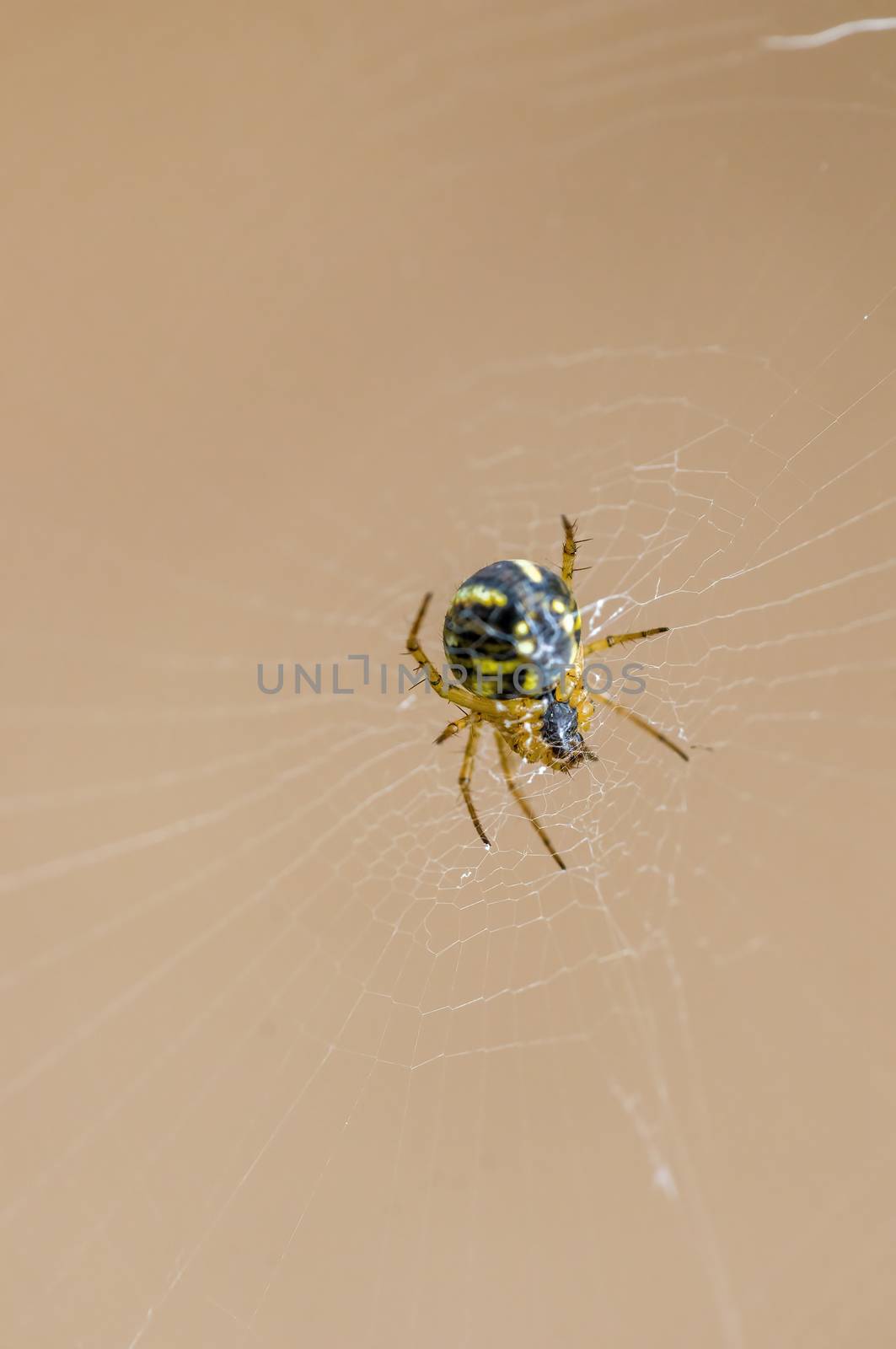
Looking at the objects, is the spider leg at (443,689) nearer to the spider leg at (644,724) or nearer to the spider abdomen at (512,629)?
the spider abdomen at (512,629)

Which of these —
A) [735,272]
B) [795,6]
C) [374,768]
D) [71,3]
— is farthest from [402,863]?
[71,3]

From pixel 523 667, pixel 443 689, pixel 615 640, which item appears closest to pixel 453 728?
pixel 443 689

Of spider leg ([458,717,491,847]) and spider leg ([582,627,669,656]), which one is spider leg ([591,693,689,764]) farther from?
spider leg ([458,717,491,847])

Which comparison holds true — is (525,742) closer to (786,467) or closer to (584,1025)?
(584,1025)

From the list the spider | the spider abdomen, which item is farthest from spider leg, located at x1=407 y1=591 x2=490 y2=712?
the spider abdomen

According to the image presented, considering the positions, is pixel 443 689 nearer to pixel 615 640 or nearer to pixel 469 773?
pixel 469 773

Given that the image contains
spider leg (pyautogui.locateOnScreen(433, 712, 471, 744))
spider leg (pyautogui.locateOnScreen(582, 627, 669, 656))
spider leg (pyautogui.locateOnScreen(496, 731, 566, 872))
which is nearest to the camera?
spider leg (pyautogui.locateOnScreen(582, 627, 669, 656))

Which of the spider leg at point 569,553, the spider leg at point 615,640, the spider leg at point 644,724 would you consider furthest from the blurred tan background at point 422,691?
the spider leg at point 569,553
